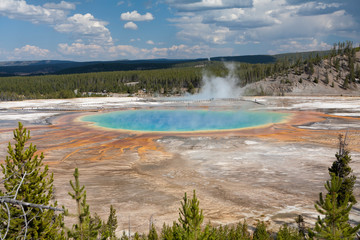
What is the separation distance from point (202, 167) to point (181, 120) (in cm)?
2374

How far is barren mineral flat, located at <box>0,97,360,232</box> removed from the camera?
15.6 m

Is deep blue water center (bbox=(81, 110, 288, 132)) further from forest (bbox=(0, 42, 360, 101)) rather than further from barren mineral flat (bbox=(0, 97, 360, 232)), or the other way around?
forest (bbox=(0, 42, 360, 101))

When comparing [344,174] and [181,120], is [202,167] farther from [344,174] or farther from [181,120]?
[181,120]

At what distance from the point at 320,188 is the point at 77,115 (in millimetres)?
41367

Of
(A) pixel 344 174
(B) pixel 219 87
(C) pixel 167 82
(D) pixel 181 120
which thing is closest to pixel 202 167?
(A) pixel 344 174

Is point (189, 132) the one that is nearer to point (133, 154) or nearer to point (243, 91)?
point (133, 154)

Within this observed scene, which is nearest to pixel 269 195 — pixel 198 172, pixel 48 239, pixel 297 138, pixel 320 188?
pixel 320 188

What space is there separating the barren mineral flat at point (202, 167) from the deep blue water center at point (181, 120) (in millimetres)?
3480

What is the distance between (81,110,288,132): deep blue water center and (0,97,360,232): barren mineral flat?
3480mm

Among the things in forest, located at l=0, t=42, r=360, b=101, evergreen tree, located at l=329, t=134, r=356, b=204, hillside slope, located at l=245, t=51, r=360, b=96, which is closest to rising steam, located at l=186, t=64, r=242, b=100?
forest, located at l=0, t=42, r=360, b=101

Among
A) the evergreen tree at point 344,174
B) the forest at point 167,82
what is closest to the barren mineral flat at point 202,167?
the evergreen tree at point 344,174

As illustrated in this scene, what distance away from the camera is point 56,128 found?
38438 millimetres

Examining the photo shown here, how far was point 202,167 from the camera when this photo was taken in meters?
22.5

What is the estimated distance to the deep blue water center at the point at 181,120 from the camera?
39500mm
